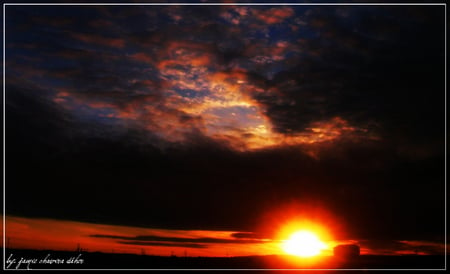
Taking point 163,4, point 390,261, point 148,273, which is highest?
point 163,4

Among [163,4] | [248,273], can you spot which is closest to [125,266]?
[248,273]

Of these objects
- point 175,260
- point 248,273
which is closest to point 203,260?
point 175,260

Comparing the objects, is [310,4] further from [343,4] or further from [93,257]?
[93,257]

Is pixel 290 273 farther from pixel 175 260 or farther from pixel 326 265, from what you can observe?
pixel 175 260

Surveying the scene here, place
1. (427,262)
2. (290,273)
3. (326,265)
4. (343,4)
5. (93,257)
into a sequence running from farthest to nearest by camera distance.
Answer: (427,262) < (93,257) < (326,265) < (290,273) < (343,4)

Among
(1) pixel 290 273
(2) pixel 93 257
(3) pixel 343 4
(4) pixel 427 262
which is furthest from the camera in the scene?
(4) pixel 427 262

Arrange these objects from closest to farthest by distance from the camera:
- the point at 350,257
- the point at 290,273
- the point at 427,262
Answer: the point at 290,273, the point at 427,262, the point at 350,257

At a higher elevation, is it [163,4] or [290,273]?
[163,4]

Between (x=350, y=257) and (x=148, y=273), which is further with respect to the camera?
(x=350, y=257)

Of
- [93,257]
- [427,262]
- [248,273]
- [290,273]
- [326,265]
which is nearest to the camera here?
[290,273]
